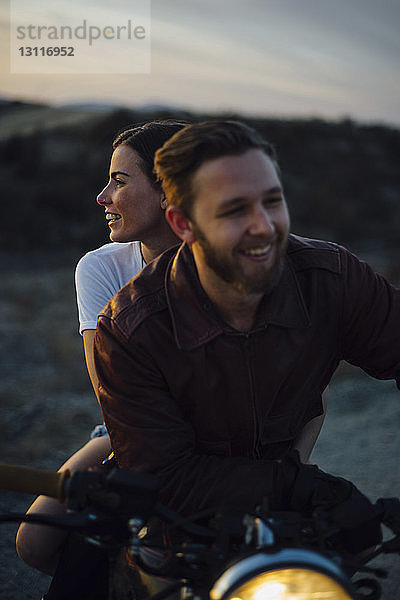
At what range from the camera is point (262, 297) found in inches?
70.0

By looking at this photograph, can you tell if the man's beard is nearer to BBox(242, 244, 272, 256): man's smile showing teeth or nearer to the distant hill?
BBox(242, 244, 272, 256): man's smile showing teeth

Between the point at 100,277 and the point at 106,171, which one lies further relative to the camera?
the point at 106,171

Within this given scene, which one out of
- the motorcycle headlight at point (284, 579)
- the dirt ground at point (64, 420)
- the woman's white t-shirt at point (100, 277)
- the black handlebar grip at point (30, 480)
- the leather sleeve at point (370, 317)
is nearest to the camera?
the motorcycle headlight at point (284, 579)

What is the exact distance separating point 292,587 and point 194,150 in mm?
1038

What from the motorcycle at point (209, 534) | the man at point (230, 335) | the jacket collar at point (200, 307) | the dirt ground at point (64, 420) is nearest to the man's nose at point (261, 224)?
the man at point (230, 335)

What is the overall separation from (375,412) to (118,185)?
10.7 feet

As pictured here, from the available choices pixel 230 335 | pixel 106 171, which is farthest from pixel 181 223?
pixel 106 171

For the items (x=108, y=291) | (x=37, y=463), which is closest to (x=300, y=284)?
(x=108, y=291)

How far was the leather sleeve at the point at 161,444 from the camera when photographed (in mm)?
1557

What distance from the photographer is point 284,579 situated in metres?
1.05

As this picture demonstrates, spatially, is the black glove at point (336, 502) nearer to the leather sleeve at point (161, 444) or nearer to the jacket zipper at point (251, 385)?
the leather sleeve at point (161, 444)

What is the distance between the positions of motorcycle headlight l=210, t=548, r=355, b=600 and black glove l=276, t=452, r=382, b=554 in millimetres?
225

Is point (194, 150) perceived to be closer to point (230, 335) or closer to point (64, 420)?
point (230, 335)

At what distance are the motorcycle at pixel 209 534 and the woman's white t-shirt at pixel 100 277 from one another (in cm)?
129
